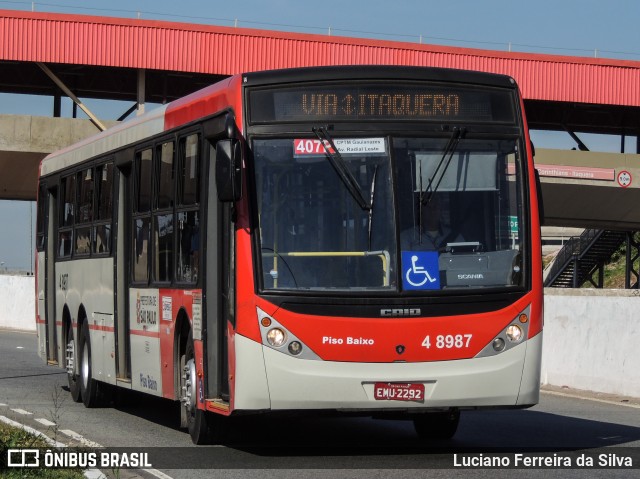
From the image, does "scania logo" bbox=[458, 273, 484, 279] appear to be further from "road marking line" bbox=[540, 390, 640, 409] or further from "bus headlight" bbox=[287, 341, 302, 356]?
"road marking line" bbox=[540, 390, 640, 409]

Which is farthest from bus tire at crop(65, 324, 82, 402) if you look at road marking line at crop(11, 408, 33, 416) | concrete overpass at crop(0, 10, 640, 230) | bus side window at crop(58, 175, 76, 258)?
concrete overpass at crop(0, 10, 640, 230)

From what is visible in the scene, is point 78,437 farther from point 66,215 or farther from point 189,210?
point 66,215

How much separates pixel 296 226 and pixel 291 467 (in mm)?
1845

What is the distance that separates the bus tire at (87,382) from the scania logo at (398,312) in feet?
21.3

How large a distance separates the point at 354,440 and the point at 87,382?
512cm

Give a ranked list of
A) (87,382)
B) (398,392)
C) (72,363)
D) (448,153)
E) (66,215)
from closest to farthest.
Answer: (398,392)
(448,153)
(87,382)
(72,363)
(66,215)

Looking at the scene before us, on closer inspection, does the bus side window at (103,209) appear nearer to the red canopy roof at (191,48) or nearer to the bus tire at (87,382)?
the bus tire at (87,382)

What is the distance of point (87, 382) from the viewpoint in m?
16.5

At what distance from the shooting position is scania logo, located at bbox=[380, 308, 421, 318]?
10562mm

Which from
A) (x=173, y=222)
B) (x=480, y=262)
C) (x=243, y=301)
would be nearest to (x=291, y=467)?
(x=243, y=301)

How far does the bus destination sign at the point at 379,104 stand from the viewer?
35.9 ft

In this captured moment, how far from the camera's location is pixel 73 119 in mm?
42906

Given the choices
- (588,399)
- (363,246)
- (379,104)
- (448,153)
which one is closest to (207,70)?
(588,399)

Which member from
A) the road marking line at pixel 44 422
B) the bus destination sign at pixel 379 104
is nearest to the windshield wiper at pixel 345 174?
the bus destination sign at pixel 379 104
